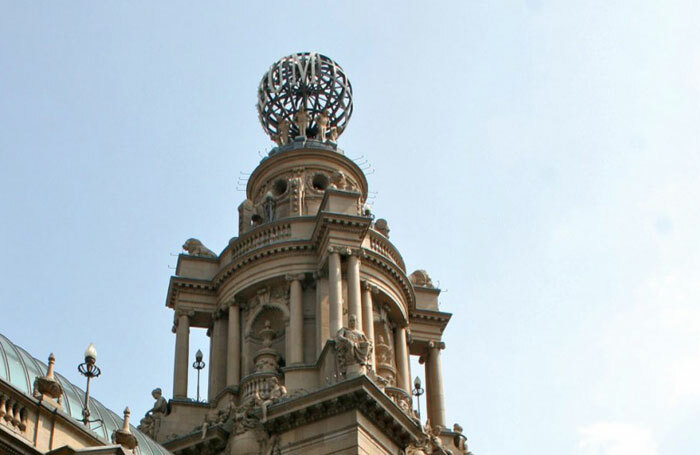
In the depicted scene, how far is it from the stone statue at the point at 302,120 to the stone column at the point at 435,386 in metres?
12.2

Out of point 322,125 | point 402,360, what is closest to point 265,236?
point 402,360

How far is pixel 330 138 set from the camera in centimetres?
6131

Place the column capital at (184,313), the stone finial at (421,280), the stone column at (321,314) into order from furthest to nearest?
the stone finial at (421,280)
the column capital at (184,313)
the stone column at (321,314)

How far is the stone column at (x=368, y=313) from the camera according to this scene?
49.9 m

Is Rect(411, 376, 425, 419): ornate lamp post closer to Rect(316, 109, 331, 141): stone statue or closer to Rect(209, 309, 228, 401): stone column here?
Rect(209, 309, 228, 401): stone column

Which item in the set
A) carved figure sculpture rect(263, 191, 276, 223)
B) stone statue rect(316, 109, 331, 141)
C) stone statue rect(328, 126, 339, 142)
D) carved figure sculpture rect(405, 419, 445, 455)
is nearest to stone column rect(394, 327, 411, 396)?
carved figure sculpture rect(405, 419, 445, 455)

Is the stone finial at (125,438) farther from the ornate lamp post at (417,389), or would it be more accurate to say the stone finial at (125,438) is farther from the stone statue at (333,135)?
the stone statue at (333,135)

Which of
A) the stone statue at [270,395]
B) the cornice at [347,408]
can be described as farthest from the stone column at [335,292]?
the cornice at [347,408]

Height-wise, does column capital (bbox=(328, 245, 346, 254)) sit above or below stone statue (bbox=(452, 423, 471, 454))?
above

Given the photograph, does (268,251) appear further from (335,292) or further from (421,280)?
(421,280)

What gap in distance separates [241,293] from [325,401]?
11463 millimetres

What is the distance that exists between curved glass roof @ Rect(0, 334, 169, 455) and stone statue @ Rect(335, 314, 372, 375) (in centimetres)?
909

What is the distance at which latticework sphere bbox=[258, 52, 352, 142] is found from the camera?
2450 inches

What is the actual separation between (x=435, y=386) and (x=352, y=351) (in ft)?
38.8
